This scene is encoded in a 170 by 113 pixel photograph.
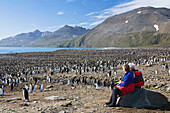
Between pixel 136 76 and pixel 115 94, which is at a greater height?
pixel 136 76

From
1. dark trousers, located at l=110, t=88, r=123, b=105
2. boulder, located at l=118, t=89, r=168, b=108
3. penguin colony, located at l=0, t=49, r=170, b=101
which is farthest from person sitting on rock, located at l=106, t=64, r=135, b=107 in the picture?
penguin colony, located at l=0, t=49, r=170, b=101

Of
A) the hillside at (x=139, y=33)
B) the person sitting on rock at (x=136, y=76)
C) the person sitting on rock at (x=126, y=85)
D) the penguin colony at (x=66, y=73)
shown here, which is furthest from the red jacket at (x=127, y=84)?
the hillside at (x=139, y=33)

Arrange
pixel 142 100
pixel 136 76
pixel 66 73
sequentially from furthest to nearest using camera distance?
1. pixel 66 73
2. pixel 136 76
3. pixel 142 100

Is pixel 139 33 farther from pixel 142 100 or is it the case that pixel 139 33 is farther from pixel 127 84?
pixel 127 84

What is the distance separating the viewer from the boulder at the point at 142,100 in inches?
248

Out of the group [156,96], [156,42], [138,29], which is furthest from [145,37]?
[156,96]

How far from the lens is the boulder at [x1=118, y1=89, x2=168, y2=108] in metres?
6.30

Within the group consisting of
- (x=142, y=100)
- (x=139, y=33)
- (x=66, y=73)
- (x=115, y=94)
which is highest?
(x=139, y=33)

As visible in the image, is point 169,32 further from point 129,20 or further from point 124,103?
point 124,103

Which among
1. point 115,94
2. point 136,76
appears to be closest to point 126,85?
point 115,94

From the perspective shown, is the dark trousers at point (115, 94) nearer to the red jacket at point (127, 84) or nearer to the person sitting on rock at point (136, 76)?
the red jacket at point (127, 84)

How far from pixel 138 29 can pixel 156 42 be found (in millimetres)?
37142

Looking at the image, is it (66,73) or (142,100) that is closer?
(142,100)

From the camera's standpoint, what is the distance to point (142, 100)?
6.33 meters
